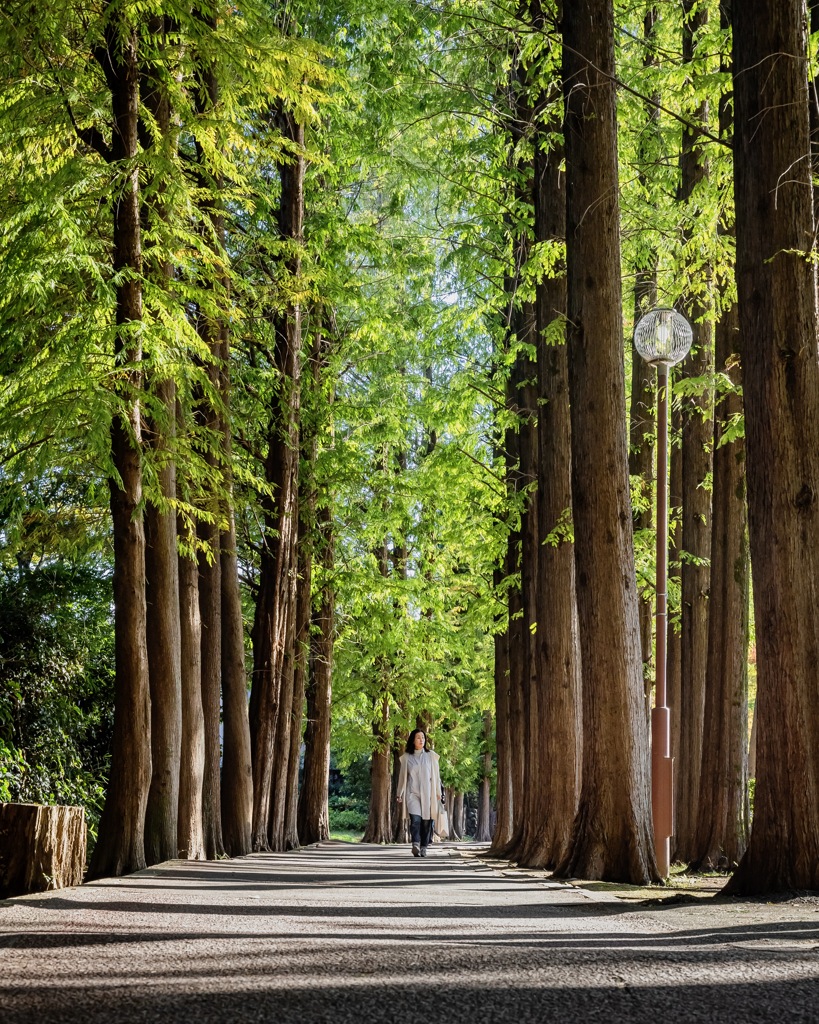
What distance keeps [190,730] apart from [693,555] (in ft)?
27.5

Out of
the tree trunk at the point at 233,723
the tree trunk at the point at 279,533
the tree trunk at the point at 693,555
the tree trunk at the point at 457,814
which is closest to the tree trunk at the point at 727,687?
the tree trunk at the point at 693,555

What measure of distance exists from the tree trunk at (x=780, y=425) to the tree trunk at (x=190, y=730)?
8.21 metres

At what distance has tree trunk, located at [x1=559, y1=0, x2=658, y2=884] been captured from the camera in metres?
11.0

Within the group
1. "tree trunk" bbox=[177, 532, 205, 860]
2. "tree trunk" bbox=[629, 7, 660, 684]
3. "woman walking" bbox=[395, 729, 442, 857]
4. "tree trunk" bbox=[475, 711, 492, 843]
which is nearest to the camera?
"tree trunk" bbox=[177, 532, 205, 860]

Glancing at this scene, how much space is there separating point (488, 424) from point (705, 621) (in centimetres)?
696

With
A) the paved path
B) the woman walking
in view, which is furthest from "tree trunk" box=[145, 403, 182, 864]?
the woman walking

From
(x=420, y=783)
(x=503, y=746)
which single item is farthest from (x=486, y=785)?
(x=420, y=783)

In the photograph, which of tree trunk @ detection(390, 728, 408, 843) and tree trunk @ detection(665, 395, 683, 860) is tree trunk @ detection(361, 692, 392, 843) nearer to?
tree trunk @ detection(390, 728, 408, 843)

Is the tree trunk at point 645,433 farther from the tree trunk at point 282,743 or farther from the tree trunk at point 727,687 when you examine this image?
the tree trunk at point 282,743

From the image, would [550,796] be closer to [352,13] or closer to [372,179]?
→ [352,13]

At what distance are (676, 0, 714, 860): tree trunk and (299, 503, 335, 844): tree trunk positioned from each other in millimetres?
10226

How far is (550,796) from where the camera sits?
54.0ft

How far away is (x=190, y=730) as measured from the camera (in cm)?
1523

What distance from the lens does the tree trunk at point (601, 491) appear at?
10984 mm
